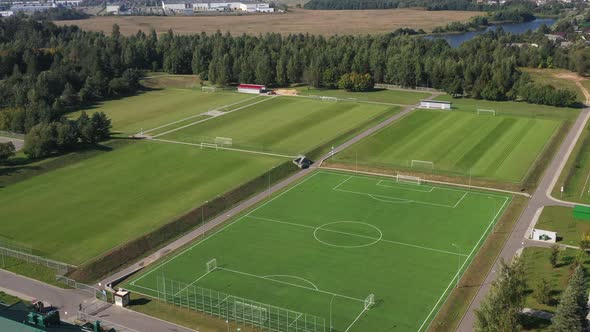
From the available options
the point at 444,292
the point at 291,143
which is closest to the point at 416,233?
the point at 444,292

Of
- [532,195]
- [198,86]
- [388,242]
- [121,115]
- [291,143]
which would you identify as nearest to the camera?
[388,242]

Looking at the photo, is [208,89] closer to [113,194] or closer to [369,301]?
[113,194]

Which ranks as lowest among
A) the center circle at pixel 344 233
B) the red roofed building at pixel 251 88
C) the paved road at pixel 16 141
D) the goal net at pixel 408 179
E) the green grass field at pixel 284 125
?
the center circle at pixel 344 233

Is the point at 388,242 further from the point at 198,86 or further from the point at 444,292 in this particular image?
the point at 198,86

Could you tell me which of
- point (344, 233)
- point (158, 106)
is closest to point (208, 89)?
point (158, 106)

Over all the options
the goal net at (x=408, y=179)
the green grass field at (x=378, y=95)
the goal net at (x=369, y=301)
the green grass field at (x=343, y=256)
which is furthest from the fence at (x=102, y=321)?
the green grass field at (x=378, y=95)

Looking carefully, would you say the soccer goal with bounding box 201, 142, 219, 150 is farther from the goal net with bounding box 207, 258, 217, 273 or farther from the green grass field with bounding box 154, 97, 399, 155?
the goal net with bounding box 207, 258, 217, 273

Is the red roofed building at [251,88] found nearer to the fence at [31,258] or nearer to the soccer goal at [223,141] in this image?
the soccer goal at [223,141]
